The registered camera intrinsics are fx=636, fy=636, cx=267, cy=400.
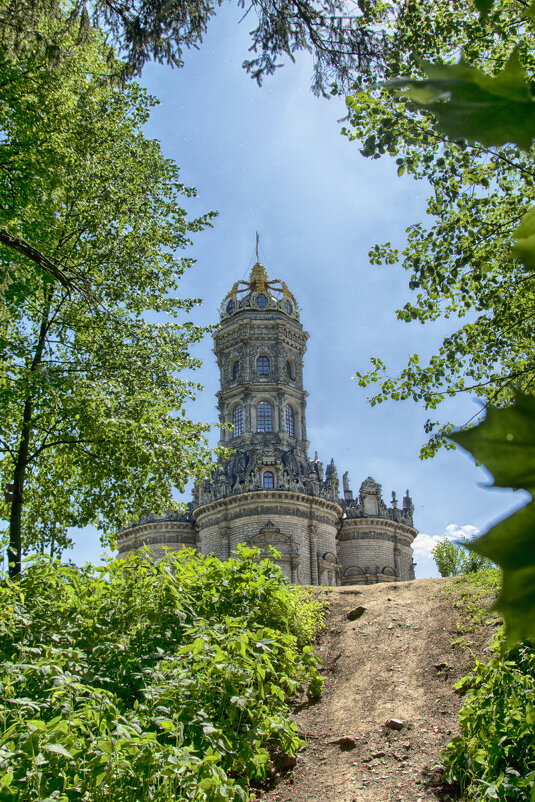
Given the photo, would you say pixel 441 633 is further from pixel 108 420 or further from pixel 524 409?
pixel 524 409

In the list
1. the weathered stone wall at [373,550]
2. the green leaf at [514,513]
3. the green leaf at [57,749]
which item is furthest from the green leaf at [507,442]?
the weathered stone wall at [373,550]

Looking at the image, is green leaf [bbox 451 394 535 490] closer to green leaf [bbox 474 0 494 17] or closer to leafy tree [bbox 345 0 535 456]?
green leaf [bbox 474 0 494 17]

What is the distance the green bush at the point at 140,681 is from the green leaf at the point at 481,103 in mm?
3344

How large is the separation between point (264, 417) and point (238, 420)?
1602 millimetres

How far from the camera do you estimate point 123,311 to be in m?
12.8

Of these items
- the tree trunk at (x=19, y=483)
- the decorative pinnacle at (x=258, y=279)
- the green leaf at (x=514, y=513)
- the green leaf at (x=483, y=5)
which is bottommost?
the green leaf at (x=514, y=513)

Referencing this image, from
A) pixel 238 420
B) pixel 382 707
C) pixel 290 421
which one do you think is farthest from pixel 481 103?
pixel 290 421

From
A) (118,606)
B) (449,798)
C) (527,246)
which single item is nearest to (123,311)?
(118,606)

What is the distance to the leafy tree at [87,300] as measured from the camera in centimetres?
1125

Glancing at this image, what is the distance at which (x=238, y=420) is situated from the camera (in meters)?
38.6

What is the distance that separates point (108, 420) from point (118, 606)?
5.39 meters

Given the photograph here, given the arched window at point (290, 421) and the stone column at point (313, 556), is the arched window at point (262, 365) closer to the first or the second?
the arched window at point (290, 421)

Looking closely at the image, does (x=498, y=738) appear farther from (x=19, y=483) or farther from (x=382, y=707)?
(x=19, y=483)

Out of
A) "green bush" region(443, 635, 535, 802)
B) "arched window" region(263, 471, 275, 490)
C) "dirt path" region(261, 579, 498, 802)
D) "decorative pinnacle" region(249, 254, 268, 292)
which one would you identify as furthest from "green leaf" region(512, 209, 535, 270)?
"decorative pinnacle" region(249, 254, 268, 292)
